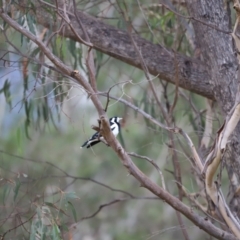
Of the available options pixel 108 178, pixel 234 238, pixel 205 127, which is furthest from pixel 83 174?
pixel 234 238

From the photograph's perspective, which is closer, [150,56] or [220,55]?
[220,55]

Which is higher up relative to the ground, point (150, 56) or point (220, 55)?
point (220, 55)

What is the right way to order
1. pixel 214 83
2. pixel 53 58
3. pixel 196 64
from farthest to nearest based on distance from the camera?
pixel 196 64
pixel 214 83
pixel 53 58

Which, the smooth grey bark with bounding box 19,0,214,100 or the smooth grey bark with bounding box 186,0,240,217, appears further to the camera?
the smooth grey bark with bounding box 19,0,214,100

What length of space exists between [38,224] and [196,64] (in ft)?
4.66

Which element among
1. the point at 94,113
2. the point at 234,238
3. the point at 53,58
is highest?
the point at 53,58

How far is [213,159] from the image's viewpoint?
2959mm

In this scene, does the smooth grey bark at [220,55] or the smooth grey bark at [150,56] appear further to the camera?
the smooth grey bark at [150,56]

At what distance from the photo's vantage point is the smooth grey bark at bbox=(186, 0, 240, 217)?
12.4 ft

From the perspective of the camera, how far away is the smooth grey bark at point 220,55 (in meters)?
3.79

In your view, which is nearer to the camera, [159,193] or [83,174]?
[159,193]

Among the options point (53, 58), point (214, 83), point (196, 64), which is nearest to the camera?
point (53, 58)

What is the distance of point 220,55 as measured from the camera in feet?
12.7

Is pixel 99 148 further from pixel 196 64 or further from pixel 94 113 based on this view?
pixel 196 64
